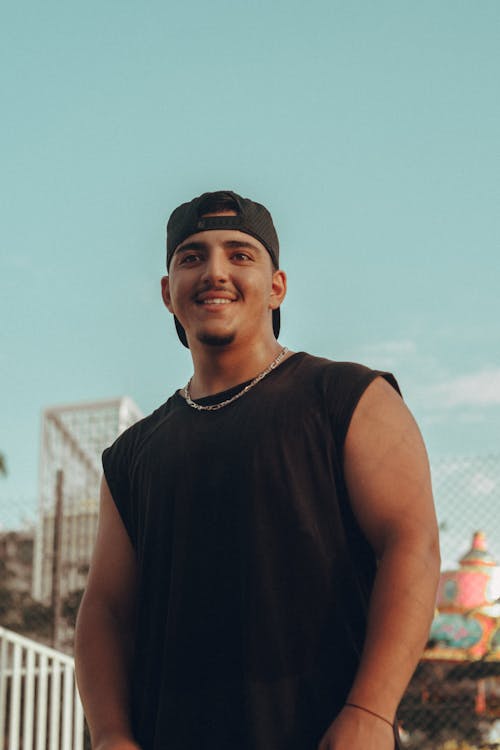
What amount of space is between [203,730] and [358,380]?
2.05ft

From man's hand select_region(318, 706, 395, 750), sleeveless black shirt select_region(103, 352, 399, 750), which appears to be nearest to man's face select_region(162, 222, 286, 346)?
sleeveless black shirt select_region(103, 352, 399, 750)

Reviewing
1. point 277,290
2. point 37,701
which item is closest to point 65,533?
point 37,701

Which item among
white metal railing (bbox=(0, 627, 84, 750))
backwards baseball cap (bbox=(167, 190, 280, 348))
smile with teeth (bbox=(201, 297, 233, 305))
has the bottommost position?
white metal railing (bbox=(0, 627, 84, 750))

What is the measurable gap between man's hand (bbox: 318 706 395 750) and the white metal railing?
3.01 m

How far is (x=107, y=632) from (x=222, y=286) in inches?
26.9

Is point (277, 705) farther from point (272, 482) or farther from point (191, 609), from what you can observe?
point (272, 482)

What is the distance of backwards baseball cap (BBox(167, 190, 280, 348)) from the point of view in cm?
191

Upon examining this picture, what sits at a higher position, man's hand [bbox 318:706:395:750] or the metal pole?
the metal pole

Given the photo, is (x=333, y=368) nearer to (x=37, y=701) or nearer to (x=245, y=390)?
(x=245, y=390)

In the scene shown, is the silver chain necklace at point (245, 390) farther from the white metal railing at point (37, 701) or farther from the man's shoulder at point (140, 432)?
the white metal railing at point (37, 701)

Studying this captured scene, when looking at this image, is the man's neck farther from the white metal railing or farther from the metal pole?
the metal pole

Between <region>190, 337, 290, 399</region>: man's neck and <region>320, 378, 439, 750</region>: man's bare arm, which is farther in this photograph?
<region>190, 337, 290, 399</region>: man's neck

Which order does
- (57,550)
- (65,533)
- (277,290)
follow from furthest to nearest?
(65,533) → (57,550) → (277,290)

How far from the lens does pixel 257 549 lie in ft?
5.48
